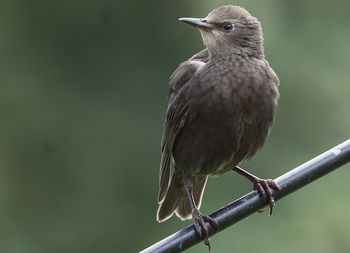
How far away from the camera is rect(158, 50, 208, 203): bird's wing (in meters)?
6.82

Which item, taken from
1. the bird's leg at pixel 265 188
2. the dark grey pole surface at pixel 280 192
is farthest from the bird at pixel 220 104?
the dark grey pole surface at pixel 280 192

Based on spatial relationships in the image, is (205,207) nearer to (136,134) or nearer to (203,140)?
(136,134)

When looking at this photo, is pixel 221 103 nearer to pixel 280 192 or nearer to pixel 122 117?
pixel 280 192

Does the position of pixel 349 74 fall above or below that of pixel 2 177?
above

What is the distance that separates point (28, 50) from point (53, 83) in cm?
61

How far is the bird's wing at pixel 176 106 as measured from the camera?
682cm

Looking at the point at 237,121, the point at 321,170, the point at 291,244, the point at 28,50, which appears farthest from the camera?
the point at 28,50

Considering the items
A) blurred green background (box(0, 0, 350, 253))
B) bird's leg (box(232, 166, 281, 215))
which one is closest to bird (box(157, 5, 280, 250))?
bird's leg (box(232, 166, 281, 215))

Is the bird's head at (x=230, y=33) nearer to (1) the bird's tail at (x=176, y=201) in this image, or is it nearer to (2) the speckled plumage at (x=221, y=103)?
(2) the speckled plumage at (x=221, y=103)

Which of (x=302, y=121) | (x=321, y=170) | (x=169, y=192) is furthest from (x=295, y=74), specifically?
(x=321, y=170)

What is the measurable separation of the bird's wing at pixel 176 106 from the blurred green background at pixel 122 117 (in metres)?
2.49

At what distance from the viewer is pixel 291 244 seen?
30.5 feet

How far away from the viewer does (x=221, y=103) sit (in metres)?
6.55

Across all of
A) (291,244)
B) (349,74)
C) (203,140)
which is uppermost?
(203,140)
